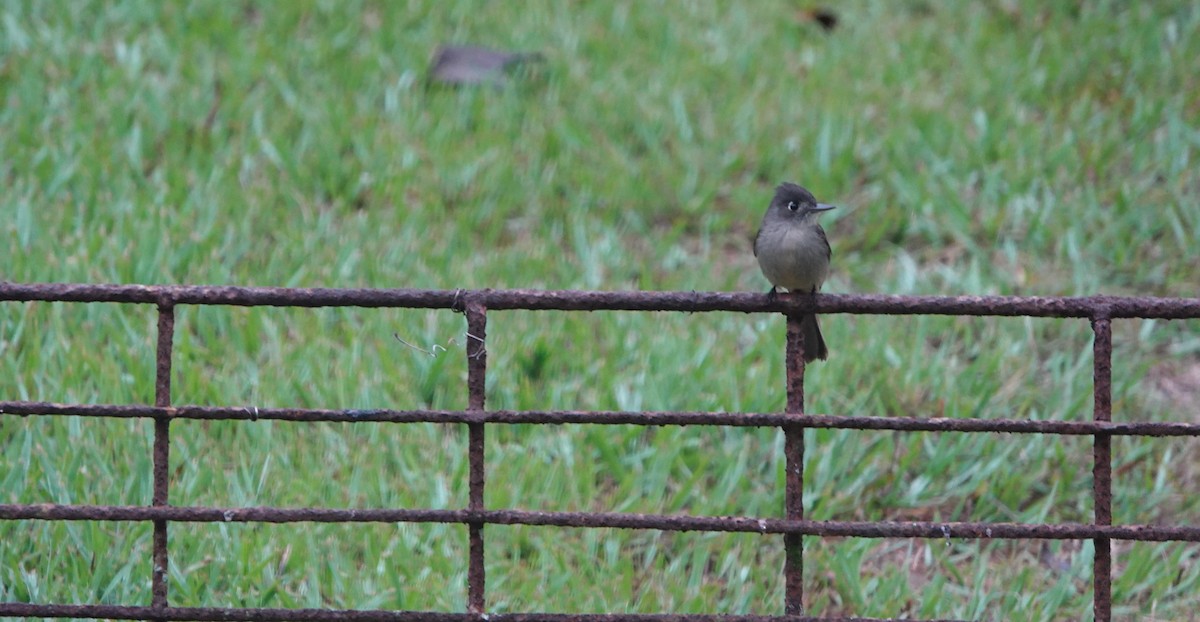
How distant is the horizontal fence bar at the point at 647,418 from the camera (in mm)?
2535

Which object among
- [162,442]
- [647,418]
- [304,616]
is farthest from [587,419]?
[162,442]

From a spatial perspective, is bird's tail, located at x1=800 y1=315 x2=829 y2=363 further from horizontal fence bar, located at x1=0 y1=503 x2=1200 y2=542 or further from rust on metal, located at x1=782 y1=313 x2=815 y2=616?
horizontal fence bar, located at x1=0 y1=503 x2=1200 y2=542

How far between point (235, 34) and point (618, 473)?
360 centimetres

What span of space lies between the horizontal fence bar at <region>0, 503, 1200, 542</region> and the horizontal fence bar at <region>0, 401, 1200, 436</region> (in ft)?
0.60

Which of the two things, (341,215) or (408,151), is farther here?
(408,151)

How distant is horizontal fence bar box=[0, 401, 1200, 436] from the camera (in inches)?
99.8

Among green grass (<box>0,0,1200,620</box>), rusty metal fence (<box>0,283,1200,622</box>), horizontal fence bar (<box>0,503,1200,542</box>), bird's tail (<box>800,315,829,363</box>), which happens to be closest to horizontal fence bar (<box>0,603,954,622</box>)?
rusty metal fence (<box>0,283,1200,622</box>)

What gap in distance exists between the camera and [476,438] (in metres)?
2.66

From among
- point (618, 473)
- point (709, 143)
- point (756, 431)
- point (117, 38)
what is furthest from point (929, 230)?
point (117, 38)

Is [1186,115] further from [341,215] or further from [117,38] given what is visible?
[117,38]

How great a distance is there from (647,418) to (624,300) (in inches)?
9.4

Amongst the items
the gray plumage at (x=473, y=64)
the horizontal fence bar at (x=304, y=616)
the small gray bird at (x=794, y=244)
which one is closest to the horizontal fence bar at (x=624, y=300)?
the horizontal fence bar at (x=304, y=616)

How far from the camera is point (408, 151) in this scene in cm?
577

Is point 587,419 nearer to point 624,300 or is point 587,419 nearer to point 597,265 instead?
point 624,300
